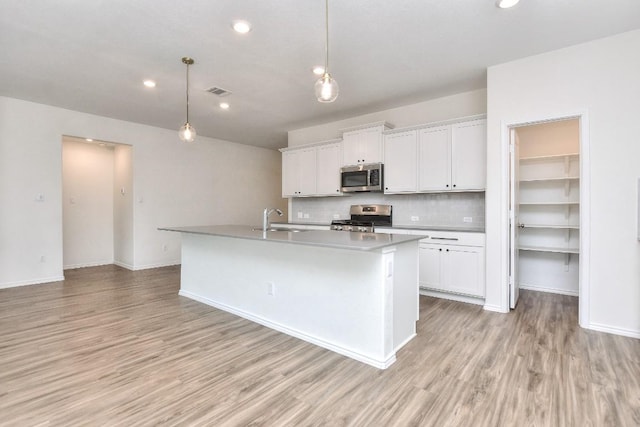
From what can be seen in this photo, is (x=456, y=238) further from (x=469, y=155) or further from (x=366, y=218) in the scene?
(x=366, y=218)

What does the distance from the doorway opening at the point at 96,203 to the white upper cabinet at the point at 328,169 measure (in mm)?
3454

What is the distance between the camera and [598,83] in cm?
303

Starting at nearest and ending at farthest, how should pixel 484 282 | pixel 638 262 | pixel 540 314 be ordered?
pixel 638 262, pixel 540 314, pixel 484 282

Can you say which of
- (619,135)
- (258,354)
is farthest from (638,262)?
(258,354)

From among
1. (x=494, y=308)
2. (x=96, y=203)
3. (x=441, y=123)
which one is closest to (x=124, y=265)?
(x=96, y=203)

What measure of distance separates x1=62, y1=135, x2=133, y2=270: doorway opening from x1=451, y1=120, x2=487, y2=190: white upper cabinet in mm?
5508

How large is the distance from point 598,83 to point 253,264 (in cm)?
373

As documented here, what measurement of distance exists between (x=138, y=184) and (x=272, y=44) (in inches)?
167

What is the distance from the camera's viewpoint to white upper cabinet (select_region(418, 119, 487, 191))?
4066mm

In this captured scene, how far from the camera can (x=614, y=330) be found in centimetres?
295

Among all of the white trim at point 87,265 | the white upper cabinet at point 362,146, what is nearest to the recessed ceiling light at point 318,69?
the white upper cabinet at point 362,146

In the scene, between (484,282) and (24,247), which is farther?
(24,247)

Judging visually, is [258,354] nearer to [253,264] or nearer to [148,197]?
[253,264]

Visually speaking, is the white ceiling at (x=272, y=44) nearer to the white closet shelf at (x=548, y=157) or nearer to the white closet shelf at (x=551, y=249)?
the white closet shelf at (x=548, y=157)
